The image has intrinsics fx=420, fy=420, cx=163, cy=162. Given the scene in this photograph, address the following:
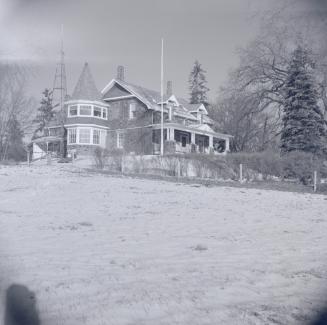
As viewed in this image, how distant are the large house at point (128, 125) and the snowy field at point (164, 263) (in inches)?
770

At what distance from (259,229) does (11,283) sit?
3.20m

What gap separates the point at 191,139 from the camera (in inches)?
1139

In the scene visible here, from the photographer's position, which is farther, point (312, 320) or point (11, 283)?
point (11, 283)

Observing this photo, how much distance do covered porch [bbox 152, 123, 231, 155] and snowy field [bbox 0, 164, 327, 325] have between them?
65.5ft

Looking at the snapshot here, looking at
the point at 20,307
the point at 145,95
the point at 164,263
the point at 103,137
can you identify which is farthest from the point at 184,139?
the point at 20,307

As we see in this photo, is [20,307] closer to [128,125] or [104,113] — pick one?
[128,125]

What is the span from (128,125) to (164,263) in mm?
25116

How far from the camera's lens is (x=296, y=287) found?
2.49 m

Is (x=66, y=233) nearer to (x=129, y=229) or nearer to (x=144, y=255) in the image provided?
(x=129, y=229)

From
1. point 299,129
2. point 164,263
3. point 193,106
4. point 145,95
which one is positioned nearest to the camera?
point 164,263

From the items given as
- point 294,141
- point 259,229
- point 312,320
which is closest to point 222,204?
point 259,229

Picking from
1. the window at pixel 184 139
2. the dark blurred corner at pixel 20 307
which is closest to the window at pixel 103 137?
the window at pixel 184 139

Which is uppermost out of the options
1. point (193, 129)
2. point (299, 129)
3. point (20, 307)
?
point (193, 129)

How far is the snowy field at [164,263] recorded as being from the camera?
2076mm
